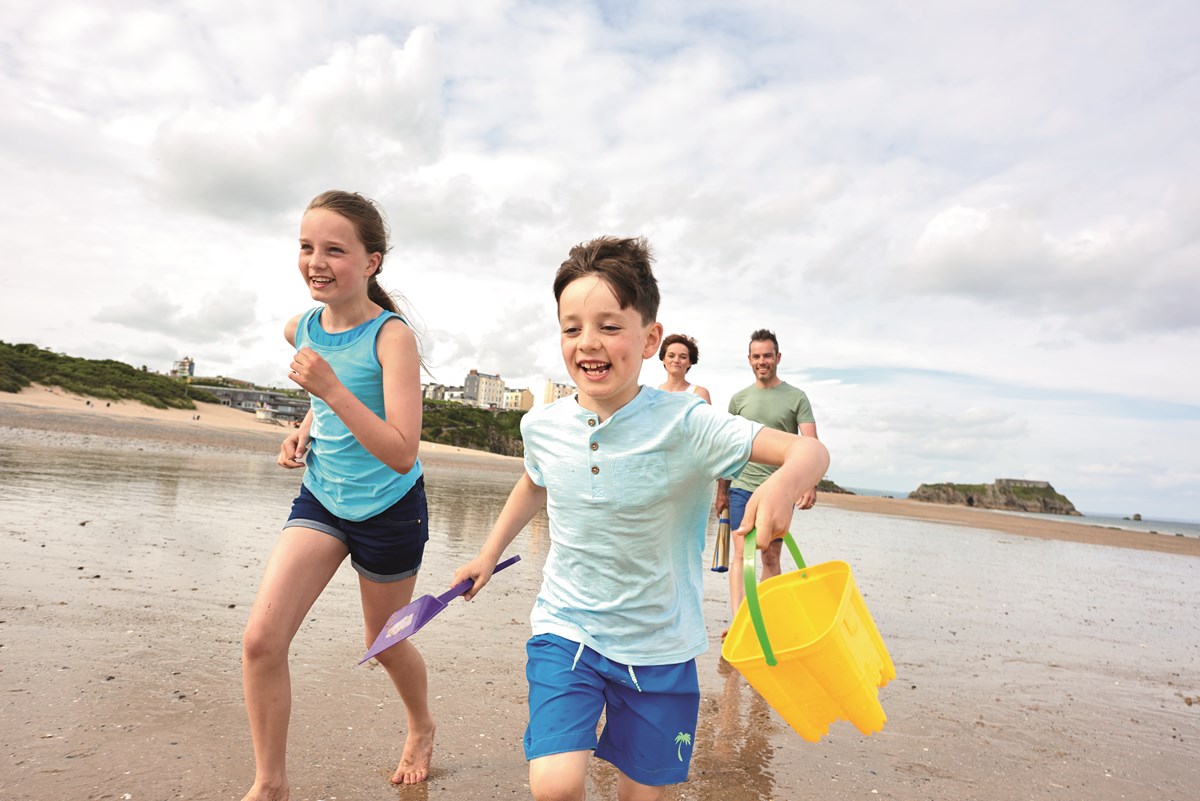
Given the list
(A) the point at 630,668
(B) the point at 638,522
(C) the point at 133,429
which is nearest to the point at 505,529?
(B) the point at 638,522

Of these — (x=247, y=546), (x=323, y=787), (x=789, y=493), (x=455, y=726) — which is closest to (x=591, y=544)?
(x=789, y=493)

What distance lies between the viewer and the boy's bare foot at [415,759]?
8.95 ft

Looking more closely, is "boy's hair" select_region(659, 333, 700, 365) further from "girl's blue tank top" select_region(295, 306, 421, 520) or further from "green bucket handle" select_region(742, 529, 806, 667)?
"green bucket handle" select_region(742, 529, 806, 667)

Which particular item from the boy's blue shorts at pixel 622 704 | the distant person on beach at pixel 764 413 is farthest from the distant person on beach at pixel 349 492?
the distant person on beach at pixel 764 413

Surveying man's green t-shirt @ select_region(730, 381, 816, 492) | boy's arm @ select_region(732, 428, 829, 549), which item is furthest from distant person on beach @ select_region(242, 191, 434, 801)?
man's green t-shirt @ select_region(730, 381, 816, 492)

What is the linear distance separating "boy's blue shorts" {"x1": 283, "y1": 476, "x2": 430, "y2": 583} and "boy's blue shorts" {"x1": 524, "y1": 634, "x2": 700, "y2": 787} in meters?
0.74

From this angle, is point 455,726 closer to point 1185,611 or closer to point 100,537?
point 100,537

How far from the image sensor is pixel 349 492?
2676 mm

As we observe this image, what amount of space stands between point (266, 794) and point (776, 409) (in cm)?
463

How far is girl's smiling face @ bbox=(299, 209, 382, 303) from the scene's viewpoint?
9.00 feet

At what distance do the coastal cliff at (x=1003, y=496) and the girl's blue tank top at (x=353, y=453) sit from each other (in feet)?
237

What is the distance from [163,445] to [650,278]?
18701mm

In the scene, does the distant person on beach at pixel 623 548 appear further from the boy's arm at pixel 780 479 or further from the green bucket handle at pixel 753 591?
the green bucket handle at pixel 753 591

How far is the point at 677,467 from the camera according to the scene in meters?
2.23
